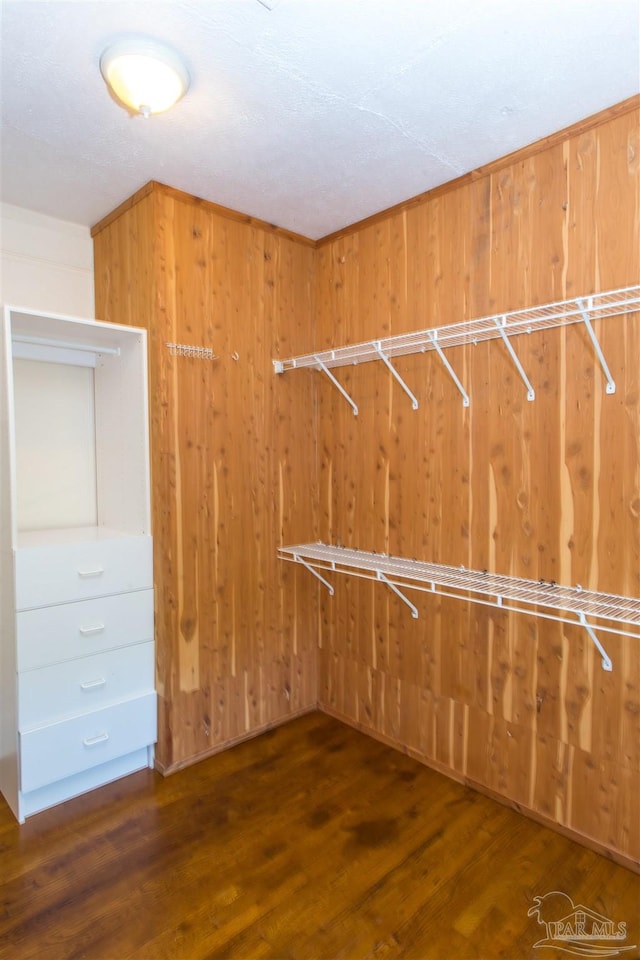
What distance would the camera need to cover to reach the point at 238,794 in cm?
222

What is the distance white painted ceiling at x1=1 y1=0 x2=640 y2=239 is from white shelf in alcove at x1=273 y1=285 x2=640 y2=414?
0.66 metres

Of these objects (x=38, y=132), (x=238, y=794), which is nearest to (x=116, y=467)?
(x=38, y=132)

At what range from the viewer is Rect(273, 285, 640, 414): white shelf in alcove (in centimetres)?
173

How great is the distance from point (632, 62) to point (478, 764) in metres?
2.52

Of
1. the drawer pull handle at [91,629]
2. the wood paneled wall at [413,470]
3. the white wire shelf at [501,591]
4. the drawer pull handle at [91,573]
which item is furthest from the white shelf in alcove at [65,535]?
the white wire shelf at [501,591]

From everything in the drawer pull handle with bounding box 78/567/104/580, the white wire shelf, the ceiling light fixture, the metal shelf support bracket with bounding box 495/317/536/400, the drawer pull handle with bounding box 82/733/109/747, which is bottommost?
the drawer pull handle with bounding box 82/733/109/747

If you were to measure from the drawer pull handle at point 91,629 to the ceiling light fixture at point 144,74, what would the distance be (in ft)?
6.10

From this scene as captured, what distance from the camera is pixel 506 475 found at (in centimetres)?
209

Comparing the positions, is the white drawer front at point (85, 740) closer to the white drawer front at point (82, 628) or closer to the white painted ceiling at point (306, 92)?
the white drawer front at point (82, 628)

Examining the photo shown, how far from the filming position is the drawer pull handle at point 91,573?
216 cm

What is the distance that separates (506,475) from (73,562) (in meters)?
1.76

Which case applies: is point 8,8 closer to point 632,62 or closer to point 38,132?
point 38,132

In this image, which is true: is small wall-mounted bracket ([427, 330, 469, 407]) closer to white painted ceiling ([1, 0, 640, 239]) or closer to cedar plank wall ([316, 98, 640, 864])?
cedar plank wall ([316, 98, 640, 864])
